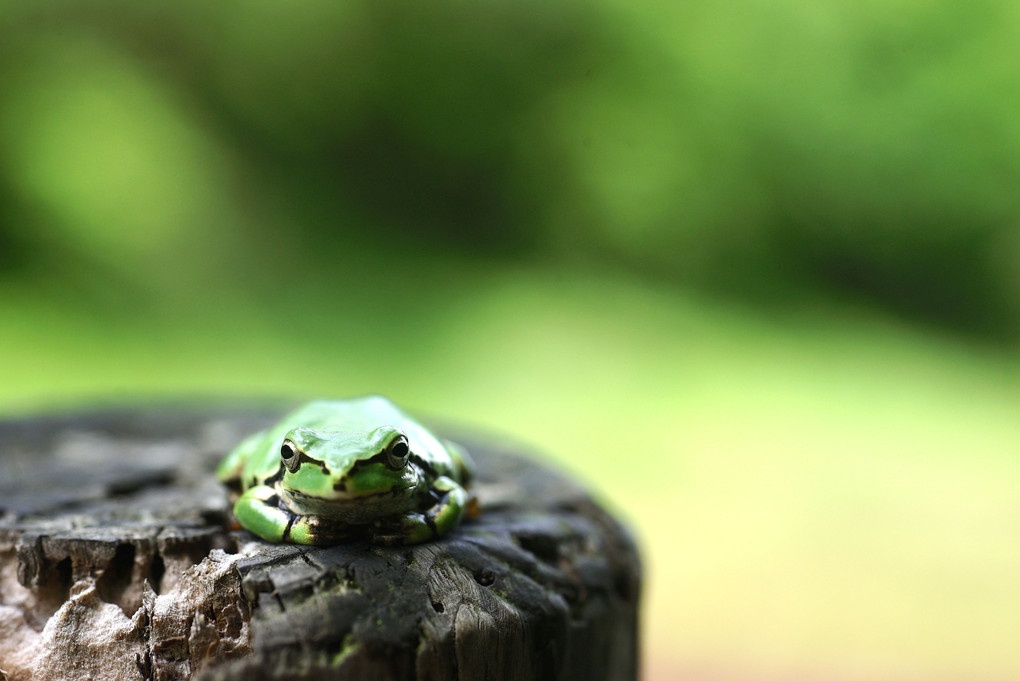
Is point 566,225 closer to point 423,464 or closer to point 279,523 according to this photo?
point 423,464

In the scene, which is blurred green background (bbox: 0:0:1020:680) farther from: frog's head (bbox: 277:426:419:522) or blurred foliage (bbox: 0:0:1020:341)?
frog's head (bbox: 277:426:419:522)

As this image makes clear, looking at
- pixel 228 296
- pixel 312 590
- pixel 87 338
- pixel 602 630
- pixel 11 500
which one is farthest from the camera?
pixel 228 296

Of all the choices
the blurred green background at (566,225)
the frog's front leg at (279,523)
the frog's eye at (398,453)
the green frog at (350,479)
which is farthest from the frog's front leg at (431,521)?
the blurred green background at (566,225)

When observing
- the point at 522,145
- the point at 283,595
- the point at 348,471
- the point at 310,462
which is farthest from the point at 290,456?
the point at 522,145

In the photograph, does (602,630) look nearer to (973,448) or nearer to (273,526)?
(273,526)

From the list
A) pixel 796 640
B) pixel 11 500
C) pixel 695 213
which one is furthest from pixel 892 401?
pixel 11 500

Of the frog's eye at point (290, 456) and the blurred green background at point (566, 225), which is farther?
the blurred green background at point (566, 225)

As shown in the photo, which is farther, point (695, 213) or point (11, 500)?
point (695, 213)

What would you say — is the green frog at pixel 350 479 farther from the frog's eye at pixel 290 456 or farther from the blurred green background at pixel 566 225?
the blurred green background at pixel 566 225
